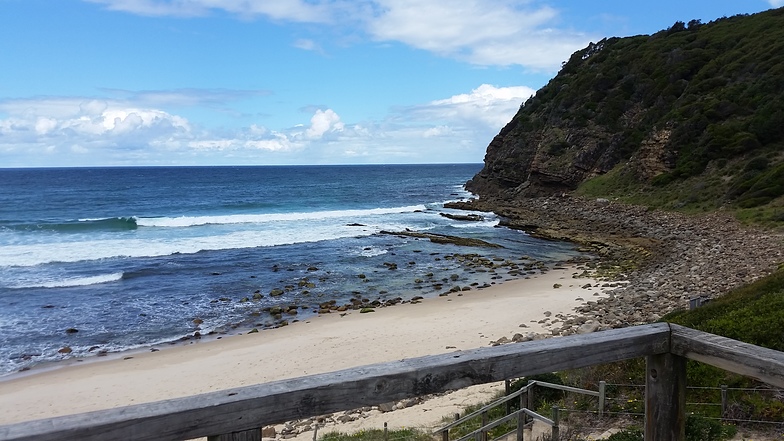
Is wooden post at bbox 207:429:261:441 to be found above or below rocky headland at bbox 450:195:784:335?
above

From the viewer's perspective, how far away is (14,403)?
1265 cm

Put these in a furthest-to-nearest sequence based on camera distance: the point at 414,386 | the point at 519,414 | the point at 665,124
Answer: the point at 665,124 < the point at 519,414 < the point at 414,386

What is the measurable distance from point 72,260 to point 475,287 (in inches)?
866

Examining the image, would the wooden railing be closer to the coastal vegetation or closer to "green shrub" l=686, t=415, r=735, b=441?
the coastal vegetation

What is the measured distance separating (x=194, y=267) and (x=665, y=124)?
36.7 m

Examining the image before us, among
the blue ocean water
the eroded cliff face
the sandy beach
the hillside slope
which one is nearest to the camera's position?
the sandy beach

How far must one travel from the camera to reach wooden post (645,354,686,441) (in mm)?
2729

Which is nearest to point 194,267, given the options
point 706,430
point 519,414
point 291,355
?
point 291,355

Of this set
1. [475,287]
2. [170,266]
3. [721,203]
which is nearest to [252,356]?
[475,287]

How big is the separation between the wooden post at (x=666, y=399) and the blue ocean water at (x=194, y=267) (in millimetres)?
16859

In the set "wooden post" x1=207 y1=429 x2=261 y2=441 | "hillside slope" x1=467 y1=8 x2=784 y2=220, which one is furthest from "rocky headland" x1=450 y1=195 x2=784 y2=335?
"wooden post" x1=207 y1=429 x2=261 y2=441

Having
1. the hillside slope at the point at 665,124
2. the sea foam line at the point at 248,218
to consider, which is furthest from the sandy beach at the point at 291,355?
the sea foam line at the point at 248,218

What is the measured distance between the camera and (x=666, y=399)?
2729 mm

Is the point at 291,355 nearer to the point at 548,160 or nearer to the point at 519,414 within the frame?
the point at 519,414
